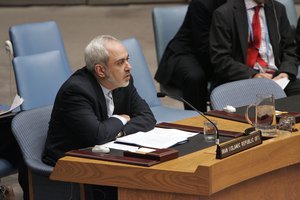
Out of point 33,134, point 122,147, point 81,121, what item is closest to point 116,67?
point 81,121

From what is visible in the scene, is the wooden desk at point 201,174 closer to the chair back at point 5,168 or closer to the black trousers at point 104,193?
the black trousers at point 104,193

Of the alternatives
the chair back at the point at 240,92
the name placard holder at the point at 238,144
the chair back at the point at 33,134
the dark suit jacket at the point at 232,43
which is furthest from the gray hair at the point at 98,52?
the dark suit jacket at the point at 232,43

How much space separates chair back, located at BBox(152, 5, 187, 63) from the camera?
279 inches

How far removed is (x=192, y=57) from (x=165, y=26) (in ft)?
1.15

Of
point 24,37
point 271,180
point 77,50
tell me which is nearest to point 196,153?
point 271,180

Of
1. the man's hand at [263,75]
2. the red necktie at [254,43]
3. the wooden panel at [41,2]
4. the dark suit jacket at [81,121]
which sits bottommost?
the wooden panel at [41,2]

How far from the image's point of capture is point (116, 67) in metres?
4.79

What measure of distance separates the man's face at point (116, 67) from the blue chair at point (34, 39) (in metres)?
1.68

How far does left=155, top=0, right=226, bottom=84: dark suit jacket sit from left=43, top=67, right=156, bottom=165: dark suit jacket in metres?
2.12

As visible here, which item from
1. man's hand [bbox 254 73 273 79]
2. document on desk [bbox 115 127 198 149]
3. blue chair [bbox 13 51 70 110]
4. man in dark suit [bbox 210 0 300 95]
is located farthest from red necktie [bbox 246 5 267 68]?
document on desk [bbox 115 127 198 149]

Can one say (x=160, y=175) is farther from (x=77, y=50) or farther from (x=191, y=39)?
(x=77, y=50)

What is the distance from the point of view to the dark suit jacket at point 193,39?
695 centimetres

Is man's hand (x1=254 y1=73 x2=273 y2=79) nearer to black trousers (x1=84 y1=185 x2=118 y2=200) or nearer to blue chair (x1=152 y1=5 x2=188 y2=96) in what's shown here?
blue chair (x1=152 y1=5 x2=188 y2=96)

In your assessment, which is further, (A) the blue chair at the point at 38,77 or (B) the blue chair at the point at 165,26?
(B) the blue chair at the point at 165,26
